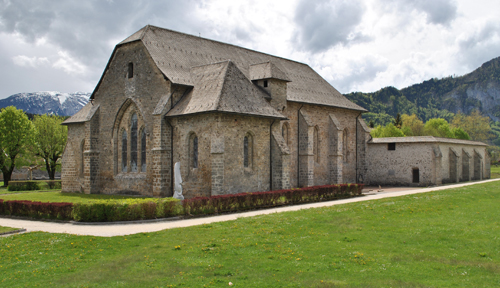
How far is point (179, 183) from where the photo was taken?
24.2 m

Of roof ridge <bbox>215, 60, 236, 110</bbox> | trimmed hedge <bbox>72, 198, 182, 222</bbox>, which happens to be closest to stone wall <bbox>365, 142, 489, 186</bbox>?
roof ridge <bbox>215, 60, 236, 110</bbox>

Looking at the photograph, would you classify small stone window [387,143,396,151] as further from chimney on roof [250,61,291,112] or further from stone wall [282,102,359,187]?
chimney on roof [250,61,291,112]

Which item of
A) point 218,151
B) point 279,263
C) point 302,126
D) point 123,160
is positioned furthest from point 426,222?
point 123,160

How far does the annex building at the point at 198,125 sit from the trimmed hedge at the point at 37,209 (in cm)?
885

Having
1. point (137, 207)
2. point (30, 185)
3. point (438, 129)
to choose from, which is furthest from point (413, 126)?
point (137, 207)

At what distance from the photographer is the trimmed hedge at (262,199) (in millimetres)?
20656

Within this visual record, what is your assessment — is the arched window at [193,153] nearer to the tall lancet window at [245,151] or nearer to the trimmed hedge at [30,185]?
the tall lancet window at [245,151]

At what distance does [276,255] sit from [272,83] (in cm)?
2310

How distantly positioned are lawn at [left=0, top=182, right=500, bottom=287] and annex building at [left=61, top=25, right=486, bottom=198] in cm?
1016

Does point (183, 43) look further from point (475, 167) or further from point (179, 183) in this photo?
point (475, 167)

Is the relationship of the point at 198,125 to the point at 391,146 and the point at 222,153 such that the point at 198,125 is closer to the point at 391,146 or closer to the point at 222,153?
the point at 222,153

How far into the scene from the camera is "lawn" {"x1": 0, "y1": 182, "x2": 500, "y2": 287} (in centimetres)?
948

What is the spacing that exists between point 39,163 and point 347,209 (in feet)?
161

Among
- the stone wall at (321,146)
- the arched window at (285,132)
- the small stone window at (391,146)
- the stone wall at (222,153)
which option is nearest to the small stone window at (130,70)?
the stone wall at (222,153)
